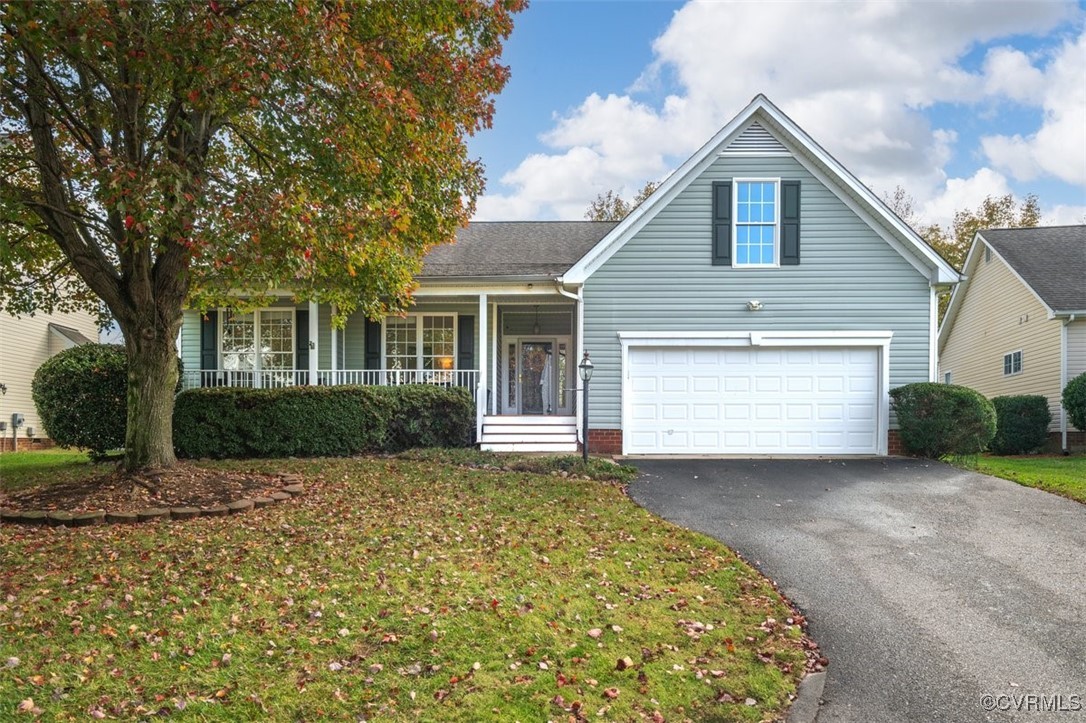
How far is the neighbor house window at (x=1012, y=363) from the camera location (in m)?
18.9

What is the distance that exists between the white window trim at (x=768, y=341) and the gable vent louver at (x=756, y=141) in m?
3.48

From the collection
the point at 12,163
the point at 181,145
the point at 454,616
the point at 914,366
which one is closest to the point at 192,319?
the point at 12,163

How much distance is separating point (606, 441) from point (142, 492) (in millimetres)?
7841

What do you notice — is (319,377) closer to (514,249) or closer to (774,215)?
(514,249)

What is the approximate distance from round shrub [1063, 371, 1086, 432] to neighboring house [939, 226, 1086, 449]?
95cm

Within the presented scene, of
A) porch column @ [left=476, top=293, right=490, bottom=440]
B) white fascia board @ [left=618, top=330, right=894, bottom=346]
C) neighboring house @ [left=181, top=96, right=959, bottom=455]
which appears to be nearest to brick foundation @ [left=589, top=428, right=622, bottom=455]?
neighboring house @ [left=181, top=96, right=959, bottom=455]

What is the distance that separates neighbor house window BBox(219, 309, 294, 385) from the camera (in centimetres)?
1523

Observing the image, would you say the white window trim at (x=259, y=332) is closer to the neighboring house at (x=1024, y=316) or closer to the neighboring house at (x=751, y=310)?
the neighboring house at (x=751, y=310)

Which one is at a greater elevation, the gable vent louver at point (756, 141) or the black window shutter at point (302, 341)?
the gable vent louver at point (756, 141)

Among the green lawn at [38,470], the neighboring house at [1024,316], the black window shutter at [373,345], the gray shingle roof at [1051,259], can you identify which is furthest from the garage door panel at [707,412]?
the green lawn at [38,470]

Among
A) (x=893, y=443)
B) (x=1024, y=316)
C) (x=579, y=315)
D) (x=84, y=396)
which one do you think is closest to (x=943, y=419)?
(x=893, y=443)

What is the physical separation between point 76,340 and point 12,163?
709 inches

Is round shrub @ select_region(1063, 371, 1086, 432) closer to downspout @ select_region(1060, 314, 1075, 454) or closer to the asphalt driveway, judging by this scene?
downspout @ select_region(1060, 314, 1075, 454)

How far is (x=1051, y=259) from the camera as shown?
18.6 m
